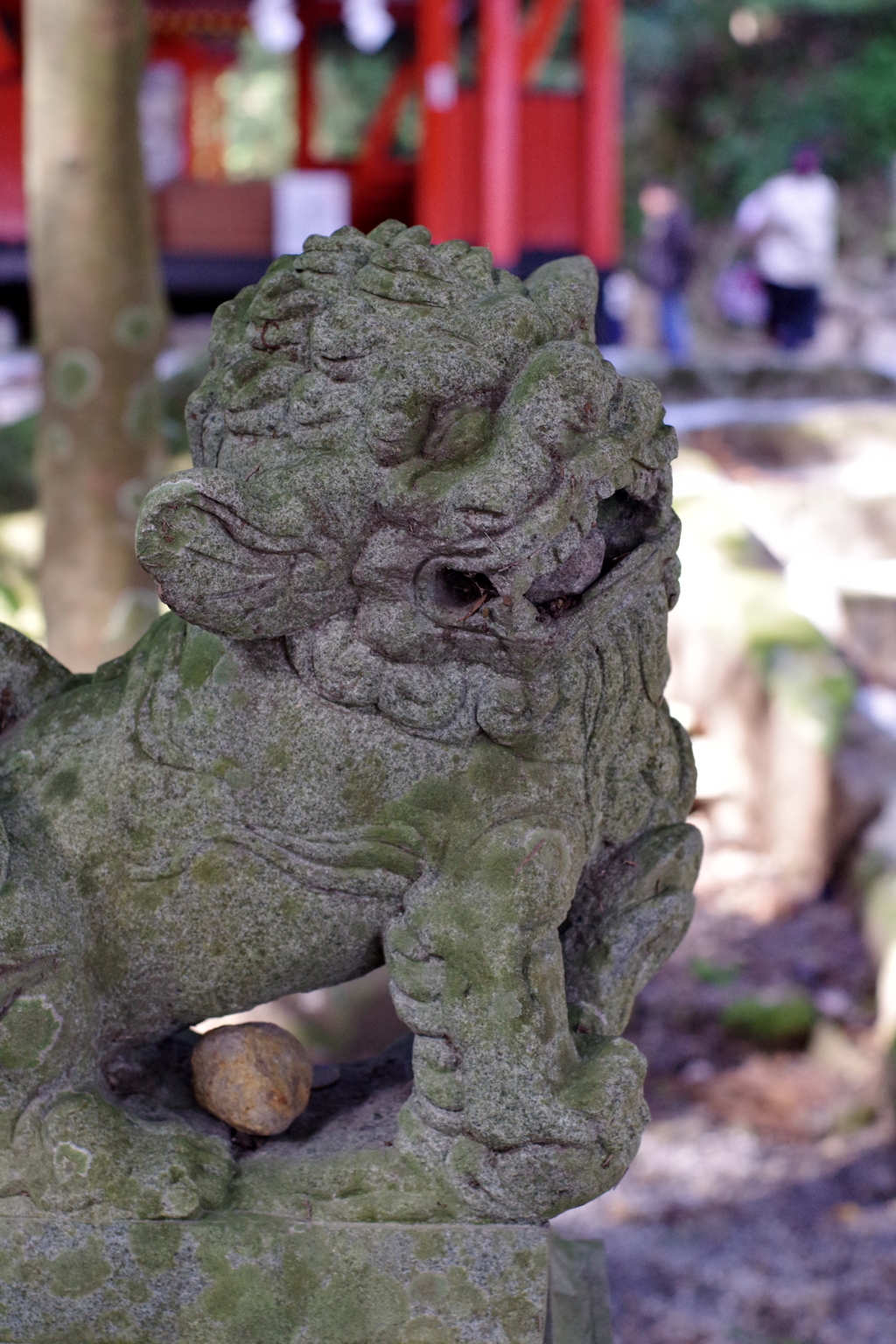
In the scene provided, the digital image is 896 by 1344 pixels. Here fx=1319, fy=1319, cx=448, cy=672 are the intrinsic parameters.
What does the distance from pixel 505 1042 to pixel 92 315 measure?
8.76 feet

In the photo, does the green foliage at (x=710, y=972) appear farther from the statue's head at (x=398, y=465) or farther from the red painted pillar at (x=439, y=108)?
the red painted pillar at (x=439, y=108)

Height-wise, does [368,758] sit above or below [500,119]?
below

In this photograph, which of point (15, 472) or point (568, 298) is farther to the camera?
point (15, 472)

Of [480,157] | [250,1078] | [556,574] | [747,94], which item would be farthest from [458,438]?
[747,94]

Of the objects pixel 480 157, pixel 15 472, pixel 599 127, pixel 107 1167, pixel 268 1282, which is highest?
pixel 599 127

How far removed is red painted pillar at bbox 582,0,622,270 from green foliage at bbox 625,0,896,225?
753cm

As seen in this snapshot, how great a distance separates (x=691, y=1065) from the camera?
12.9 ft

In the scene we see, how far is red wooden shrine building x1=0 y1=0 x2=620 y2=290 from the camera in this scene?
819 centimetres

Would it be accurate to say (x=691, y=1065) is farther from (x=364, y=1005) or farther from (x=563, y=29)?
(x=563, y=29)

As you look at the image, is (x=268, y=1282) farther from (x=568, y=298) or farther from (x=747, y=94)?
(x=747, y=94)

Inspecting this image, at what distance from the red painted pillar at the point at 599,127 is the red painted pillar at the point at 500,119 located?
483 mm

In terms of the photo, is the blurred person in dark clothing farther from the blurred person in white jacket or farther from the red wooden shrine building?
the red wooden shrine building

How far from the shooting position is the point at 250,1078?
161 cm

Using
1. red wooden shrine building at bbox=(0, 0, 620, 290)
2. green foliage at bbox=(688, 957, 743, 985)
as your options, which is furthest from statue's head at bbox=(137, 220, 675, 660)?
red wooden shrine building at bbox=(0, 0, 620, 290)
